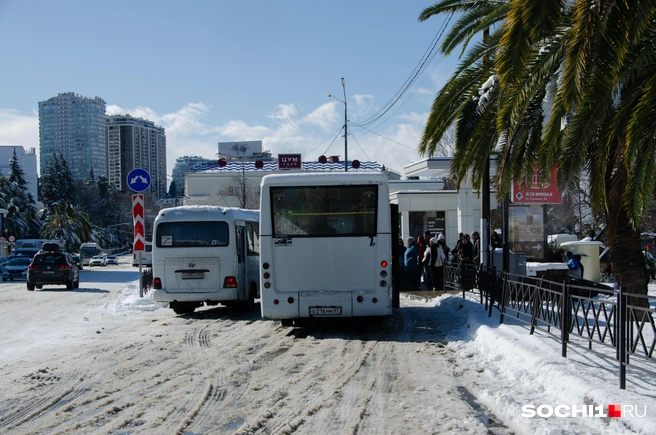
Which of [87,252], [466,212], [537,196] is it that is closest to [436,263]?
[537,196]

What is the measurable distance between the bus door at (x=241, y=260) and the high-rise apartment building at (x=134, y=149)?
158m

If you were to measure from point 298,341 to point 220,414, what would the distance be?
498cm

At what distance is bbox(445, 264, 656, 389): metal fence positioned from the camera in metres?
6.83

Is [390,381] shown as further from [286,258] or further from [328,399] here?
[286,258]

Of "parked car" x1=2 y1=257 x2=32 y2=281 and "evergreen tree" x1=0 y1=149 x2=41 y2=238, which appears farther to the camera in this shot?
"evergreen tree" x1=0 y1=149 x2=41 y2=238

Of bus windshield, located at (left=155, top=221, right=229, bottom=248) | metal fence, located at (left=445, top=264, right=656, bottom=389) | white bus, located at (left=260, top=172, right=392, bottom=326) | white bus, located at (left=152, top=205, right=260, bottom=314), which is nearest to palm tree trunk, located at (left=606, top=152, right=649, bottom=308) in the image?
metal fence, located at (left=445, top=264, right=656, bottom=389)

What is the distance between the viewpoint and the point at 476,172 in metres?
14.3

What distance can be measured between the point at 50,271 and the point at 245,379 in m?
22.8

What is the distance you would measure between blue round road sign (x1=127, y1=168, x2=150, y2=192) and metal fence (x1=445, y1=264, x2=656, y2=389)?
10.6m

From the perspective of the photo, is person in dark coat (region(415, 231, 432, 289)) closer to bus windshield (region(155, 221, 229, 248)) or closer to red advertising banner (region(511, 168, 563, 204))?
red advertising banner (region(511, 168, 563, 204))

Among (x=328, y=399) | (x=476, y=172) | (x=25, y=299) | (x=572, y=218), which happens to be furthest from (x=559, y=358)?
(x=572, y=218)

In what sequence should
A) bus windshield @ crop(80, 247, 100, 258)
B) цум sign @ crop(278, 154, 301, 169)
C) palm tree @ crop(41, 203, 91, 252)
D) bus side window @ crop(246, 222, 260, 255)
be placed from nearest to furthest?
1. bus side window @ crop(246, 222, 260, 255)
2. цум sign @ crop(278, 154, 301, 169)
3. bus windshield @ crop(80, 247, 100, 258)
4. palm tree @ crop(41, 203, 91, 252)

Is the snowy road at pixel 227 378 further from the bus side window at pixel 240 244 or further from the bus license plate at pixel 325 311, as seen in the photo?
the bus side window at pixel 240 244

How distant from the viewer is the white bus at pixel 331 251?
40.1 ft
